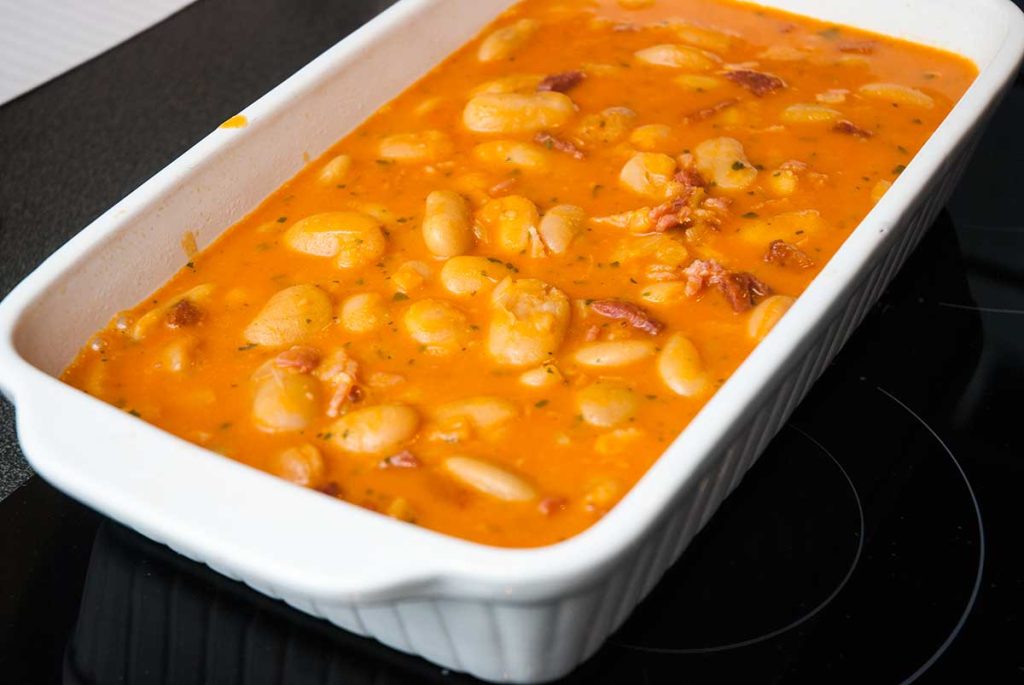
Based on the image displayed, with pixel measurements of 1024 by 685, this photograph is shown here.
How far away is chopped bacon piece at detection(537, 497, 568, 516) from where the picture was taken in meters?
1.16

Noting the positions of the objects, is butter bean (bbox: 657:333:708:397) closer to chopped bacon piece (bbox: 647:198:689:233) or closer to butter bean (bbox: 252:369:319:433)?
chopped bacon piece (bbox: 647:198:689:233)

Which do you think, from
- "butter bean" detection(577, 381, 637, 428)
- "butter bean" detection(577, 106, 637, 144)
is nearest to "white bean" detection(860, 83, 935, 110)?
"butter bean" detection(577, 106, 637, 144)

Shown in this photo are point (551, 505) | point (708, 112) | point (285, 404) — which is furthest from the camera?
point (708, 112)

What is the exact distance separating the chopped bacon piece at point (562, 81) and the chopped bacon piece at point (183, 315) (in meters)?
0.62

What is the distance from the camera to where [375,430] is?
124cm

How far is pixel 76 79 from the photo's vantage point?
85.0 inches

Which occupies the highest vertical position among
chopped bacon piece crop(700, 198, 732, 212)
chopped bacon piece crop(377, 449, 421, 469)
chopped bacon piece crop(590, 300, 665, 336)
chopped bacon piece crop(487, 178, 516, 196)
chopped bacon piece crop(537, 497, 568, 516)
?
chopped bacon piece crop(487, 178, 516, 196)

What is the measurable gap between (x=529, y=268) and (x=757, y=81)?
519mm

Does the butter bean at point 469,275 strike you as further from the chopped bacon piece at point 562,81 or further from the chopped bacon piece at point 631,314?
the chopped bacon piece at point 562,81

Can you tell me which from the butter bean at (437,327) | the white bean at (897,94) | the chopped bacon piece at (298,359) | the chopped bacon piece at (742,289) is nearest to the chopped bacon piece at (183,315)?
the chopped bacon piece at (298,359)

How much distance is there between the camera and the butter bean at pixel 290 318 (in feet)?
4.51

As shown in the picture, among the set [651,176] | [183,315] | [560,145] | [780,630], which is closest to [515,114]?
[560,145]

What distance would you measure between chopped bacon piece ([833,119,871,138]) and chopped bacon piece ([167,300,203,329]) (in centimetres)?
84

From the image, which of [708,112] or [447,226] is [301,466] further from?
[708,112]
